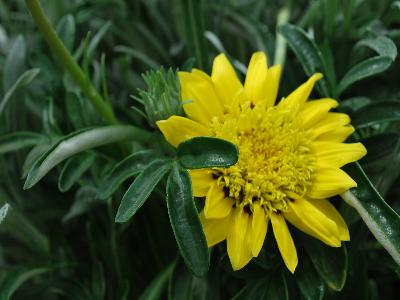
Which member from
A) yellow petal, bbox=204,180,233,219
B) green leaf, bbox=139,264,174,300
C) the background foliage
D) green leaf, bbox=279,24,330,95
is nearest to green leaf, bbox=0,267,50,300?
the background foliage

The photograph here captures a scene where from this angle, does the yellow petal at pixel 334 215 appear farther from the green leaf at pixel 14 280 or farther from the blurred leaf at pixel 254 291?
the green leaf at pixel 14 280

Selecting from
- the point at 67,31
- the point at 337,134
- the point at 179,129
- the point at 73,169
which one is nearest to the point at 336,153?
the point at 337,134

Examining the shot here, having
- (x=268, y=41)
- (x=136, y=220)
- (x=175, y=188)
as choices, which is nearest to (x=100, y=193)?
(x=175, y=188)

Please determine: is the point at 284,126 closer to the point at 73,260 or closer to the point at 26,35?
the point at 73,260

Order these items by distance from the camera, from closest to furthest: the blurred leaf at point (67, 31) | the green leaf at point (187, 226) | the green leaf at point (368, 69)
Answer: the green leaf at point (187, 226) < the green leaf at point (368, 69) < the blurred leaf at point (67, 31)

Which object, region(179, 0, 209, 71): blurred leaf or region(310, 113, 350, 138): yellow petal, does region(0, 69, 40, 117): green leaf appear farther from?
region(310, 113, 350, 138): yellow petal

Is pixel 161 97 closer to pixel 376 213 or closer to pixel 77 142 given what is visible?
pixel 77 142

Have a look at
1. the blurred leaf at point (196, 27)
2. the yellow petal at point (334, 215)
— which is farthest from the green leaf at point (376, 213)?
the blurred leaf at point (196, 27)

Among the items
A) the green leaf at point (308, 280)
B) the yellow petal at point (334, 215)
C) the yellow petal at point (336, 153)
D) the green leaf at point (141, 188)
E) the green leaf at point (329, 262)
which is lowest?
the green leaf at point (308, 280)

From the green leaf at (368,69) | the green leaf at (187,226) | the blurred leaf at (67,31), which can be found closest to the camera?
the green leaf at (187,226)
